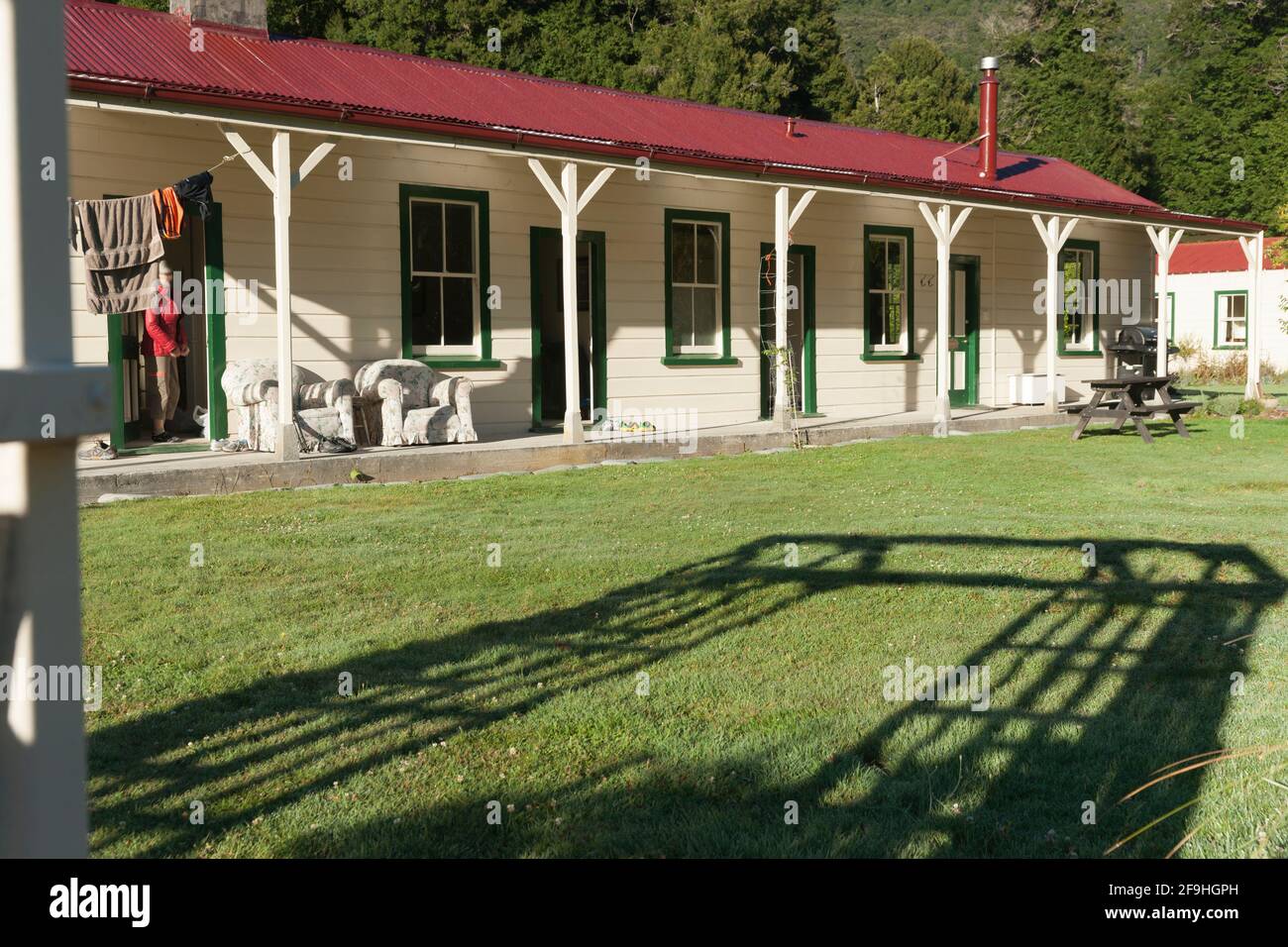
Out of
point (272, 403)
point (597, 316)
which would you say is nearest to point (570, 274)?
point (597, 316)

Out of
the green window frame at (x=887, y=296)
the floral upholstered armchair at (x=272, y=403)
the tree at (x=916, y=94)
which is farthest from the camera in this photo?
the tree at (x=916, y=94)

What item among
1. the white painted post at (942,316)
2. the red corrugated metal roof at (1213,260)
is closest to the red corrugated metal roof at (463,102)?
the white painted post at (942,316)

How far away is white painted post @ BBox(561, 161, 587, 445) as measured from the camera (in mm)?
12742

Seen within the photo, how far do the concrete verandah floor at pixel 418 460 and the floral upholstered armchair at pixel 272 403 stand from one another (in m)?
0.26

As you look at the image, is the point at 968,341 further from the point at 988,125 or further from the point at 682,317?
the point at 682,317

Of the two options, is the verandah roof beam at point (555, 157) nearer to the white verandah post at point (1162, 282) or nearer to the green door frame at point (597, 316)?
the white verandah post at point (1162, 282)

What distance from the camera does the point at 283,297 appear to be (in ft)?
35.2

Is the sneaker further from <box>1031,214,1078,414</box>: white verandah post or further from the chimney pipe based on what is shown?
the chimney pipe

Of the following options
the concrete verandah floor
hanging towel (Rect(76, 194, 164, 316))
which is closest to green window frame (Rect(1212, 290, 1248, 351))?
the concrete verandah floor

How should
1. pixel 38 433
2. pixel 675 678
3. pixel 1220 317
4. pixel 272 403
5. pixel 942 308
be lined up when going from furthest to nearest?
1. pixel 1220 317
2. pixel 942 308
3. pixel 272 403
4. pixel 675 678
5. pixel 38 433

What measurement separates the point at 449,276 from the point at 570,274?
5.57ft

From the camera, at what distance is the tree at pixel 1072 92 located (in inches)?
1975
